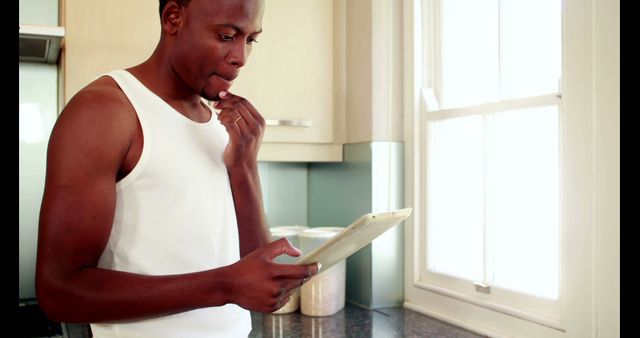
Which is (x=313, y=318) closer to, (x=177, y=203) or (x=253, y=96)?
(x=253, y=96)

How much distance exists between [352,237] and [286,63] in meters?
1.07

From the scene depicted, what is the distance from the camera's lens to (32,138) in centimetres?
183

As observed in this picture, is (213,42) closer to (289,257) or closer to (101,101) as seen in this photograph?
(101,101)

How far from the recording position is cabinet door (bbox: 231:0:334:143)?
68.4 inches

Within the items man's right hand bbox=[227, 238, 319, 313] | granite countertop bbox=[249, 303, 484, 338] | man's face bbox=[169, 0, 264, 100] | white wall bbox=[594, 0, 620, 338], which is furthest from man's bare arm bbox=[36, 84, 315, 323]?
granite countertop bbox=[249, 303, 484, 338]

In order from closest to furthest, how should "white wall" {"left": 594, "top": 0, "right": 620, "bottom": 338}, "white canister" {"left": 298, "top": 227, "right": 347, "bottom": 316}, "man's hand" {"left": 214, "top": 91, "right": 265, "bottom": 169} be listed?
"man's hand" {"left": 214, "top": 91, "right": 265, "bottom": 169} < "white wall" {"left": 594, "top": 0, "right": 620, "bottom": 338} < "white canister" {"left": 298, "top": 227, "right": 347, "bottom": 316}

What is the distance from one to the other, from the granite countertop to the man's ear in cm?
89

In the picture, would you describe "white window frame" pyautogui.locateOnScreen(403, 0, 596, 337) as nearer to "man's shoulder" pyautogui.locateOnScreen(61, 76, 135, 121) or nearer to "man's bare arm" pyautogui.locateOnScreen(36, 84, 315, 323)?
"man's bare arm" pyautogui.locateOnScreen(36, 84, 315, 323)

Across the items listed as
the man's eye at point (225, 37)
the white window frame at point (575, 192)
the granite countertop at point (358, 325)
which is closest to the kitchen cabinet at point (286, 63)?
the granite countertop at point (358, 325)

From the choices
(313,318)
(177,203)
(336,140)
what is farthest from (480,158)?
(177,203)

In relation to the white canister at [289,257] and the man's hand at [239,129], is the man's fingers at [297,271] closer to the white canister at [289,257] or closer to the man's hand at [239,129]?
the man's hand at [239,129]

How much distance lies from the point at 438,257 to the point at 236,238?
35.8 inches

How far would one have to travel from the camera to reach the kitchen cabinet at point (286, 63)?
1563 mm

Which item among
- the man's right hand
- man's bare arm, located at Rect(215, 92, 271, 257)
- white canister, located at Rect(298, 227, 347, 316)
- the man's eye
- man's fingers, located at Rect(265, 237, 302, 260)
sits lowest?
white canister, located at Rect(298, 227, 347, 316)
